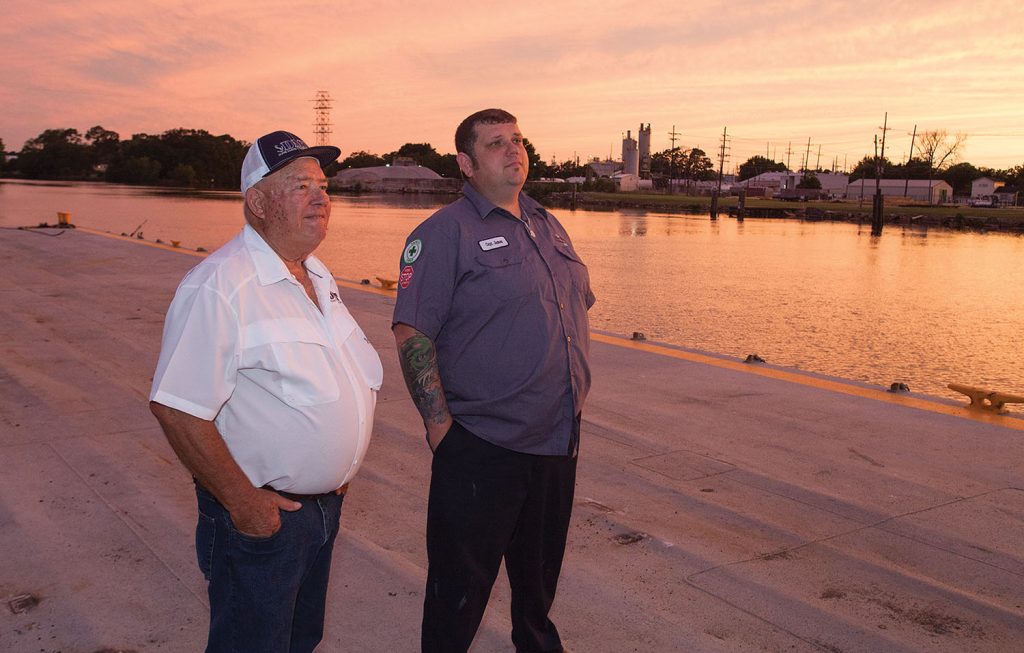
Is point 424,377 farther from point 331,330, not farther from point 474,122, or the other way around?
point 474,122

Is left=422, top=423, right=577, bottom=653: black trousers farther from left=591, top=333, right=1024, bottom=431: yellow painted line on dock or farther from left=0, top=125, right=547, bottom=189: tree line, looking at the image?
left=0, top=125, right=547, bottom=189: tree line

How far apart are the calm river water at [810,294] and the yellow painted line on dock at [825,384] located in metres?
0.89

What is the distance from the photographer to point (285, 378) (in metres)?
2.19

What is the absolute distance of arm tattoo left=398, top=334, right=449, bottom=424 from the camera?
2.77 metres

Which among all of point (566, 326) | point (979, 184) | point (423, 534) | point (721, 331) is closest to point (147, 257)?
point (721, 331)

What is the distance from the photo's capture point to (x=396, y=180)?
565 feet

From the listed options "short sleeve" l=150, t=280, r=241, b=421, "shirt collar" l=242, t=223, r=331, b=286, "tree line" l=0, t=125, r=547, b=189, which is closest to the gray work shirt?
"shirt collar" l=242, t=223, r=331, b=286

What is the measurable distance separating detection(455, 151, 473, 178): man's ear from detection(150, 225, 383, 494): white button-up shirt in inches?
34.1

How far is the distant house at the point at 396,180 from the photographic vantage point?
562ft

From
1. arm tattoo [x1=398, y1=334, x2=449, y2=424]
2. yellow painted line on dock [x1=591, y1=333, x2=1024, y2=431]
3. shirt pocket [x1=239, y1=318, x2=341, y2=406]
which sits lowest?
yellow painted line on dock [x1=591, y1=333, x2=1024, y2=431]

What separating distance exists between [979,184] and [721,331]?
125116mm

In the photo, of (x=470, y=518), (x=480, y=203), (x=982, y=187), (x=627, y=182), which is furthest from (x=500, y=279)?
(x=627, y=182)

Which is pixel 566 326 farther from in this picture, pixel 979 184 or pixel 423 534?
pixel 979 184

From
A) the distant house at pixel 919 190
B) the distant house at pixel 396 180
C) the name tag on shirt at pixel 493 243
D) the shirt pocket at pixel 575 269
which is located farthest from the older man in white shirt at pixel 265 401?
the distant house at pixel 396 180
